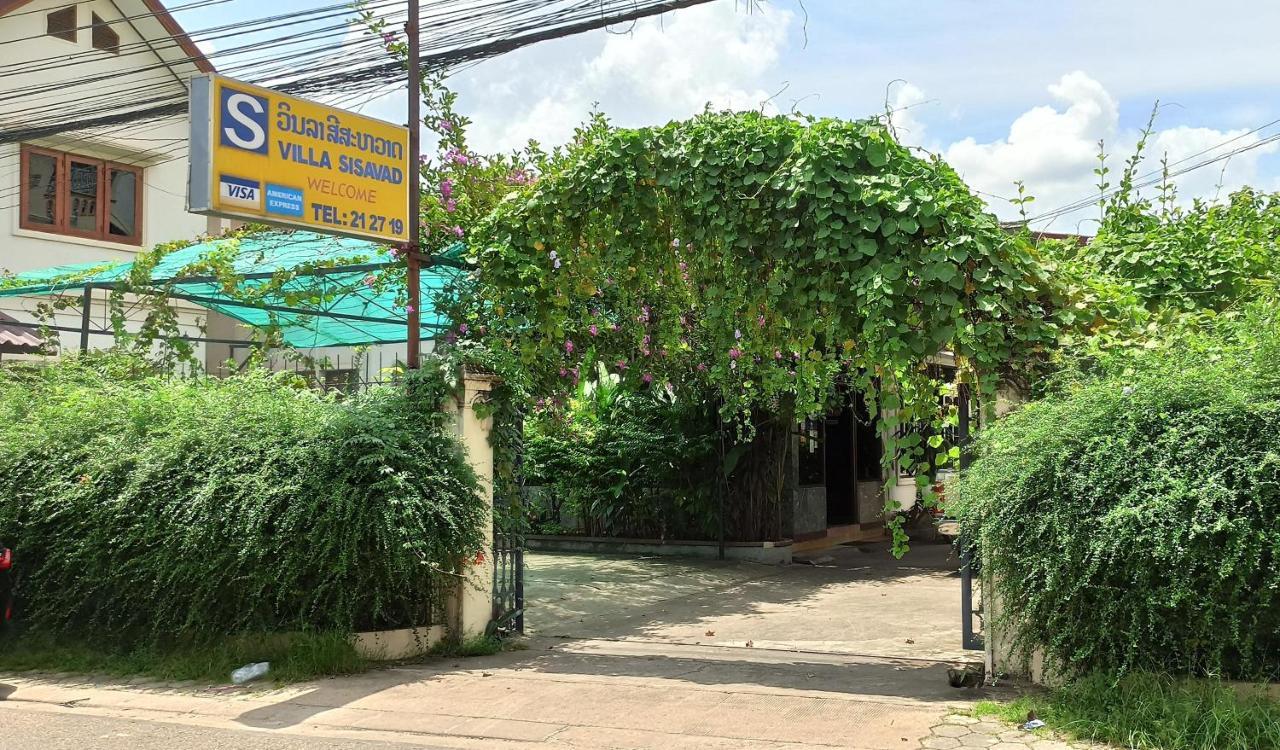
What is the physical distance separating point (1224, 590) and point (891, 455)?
2.42 meters

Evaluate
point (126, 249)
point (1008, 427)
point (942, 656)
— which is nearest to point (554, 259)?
point (1008, 427)

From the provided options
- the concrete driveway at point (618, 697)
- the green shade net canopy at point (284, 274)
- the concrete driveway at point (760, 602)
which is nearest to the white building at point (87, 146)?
the green shade net canopy at point (284, 274)

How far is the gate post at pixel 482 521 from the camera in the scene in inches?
344

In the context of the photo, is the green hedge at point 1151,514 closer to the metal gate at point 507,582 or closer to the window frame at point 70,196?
the metal gate at point 507,582

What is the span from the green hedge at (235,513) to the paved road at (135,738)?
1.38 m

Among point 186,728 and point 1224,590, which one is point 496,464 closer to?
point 186,728

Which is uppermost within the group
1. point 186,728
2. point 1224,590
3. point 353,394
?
point 353,394

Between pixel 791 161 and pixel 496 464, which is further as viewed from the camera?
pixel 496 464

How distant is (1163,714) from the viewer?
571 centimetres

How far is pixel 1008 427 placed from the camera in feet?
22.8

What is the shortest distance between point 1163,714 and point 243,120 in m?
7.19

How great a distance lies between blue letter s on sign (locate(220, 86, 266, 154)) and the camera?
7875 millimetres

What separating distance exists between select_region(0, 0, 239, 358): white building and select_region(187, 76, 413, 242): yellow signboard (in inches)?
414

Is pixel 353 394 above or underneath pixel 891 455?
above
